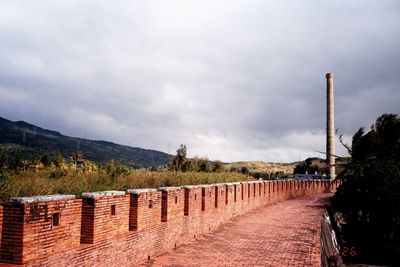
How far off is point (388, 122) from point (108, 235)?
17.7 metres

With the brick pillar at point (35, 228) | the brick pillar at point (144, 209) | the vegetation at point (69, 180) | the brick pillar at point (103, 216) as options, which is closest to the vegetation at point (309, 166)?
the vegetation at point (69, 180)

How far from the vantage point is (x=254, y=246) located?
11453 mm

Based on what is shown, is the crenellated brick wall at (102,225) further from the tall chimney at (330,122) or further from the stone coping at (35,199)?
the tall chimney at (330,122)

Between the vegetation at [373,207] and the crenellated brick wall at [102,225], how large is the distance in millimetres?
6639

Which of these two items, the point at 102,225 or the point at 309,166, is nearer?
the point at 102,225

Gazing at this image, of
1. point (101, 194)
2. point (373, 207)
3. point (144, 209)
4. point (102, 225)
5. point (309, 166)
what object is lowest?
point (373, 207)

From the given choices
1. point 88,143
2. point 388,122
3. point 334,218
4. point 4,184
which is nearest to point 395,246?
point 334,218

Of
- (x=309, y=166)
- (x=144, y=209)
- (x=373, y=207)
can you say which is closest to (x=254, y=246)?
(x=144, y=209)

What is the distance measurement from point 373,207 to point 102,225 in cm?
1265

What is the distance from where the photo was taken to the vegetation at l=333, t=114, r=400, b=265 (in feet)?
52.3

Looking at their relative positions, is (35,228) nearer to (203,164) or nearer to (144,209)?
(144,209)

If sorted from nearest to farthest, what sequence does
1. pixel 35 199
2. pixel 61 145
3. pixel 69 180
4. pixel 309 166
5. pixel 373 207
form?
pixel 35 199, pixel 69 180, pixel 373 207, pixel 309 166, pixel 61 145

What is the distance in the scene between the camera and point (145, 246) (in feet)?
30.3

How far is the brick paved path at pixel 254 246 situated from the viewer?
Result: 31.2ft
